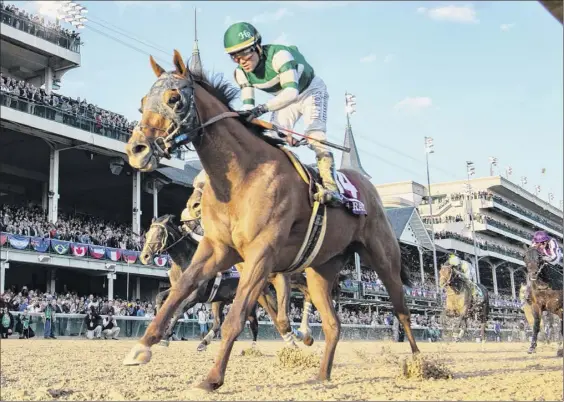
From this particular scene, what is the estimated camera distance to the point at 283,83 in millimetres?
6188

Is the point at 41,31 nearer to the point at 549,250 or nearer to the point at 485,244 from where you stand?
the point at 549,250

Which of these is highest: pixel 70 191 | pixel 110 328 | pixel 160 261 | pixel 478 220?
pixel 478 220

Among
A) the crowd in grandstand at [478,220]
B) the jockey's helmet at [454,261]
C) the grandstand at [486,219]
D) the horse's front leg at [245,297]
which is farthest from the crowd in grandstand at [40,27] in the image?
the crowd in grandstand at [478,220]

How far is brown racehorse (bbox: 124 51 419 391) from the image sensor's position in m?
5.05

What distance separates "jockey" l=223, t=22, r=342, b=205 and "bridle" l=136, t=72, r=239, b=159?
0.78 meters

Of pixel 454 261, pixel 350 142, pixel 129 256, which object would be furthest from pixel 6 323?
pixel 350 142

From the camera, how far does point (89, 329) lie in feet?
71.1

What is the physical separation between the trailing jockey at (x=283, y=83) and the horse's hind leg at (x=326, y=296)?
2.98ft

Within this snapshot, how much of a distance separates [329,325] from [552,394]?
7.37ft

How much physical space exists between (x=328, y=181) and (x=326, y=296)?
4.20 ft

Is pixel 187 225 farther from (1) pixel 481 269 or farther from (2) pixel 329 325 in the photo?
(1) pixel 481 269

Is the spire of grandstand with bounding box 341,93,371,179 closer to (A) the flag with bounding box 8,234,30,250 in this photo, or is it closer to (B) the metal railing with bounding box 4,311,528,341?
(B) the metal railing with bounding box 4,311,528,341

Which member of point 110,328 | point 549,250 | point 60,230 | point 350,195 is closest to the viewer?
point 350,195

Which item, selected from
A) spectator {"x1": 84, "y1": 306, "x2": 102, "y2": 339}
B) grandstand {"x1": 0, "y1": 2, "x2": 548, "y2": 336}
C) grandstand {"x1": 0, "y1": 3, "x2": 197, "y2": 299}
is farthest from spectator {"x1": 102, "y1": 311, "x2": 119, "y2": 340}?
grandstand {"x1": 0, "y1": 3, "x2": 197, "y2": 299}
